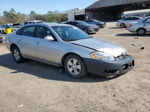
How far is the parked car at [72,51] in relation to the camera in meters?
4.89

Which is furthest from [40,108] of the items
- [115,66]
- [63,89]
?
[115,66]

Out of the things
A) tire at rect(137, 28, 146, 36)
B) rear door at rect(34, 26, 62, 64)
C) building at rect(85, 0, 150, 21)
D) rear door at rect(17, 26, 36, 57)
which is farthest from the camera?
building at rect(85, 0, 150, 21)

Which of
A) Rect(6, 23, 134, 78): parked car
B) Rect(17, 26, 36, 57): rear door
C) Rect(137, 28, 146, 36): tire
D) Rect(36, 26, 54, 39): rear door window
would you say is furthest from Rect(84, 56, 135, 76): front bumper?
Rect(137, 28, 146, 36): tire

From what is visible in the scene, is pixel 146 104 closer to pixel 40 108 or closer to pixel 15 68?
pixel 40 108

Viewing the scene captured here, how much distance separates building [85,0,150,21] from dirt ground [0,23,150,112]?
4353 centimetres

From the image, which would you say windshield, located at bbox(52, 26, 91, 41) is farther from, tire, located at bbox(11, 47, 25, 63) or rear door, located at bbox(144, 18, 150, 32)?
rear door, located at bbox(144, 18, 150, 32)

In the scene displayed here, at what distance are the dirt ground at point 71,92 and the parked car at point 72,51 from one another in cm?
33

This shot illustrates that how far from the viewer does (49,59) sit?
5887mm

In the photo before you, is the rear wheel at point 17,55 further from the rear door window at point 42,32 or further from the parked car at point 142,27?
the parked car at point 142,27

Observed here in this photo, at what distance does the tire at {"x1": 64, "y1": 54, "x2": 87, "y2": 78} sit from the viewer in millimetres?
5105

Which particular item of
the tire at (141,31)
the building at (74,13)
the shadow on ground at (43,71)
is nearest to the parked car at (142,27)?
the tire at (141,31)

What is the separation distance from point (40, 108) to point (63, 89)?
0.99 m

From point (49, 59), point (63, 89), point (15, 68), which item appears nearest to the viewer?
point (63, 89)

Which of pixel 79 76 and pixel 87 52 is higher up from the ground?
pixel 87 52
